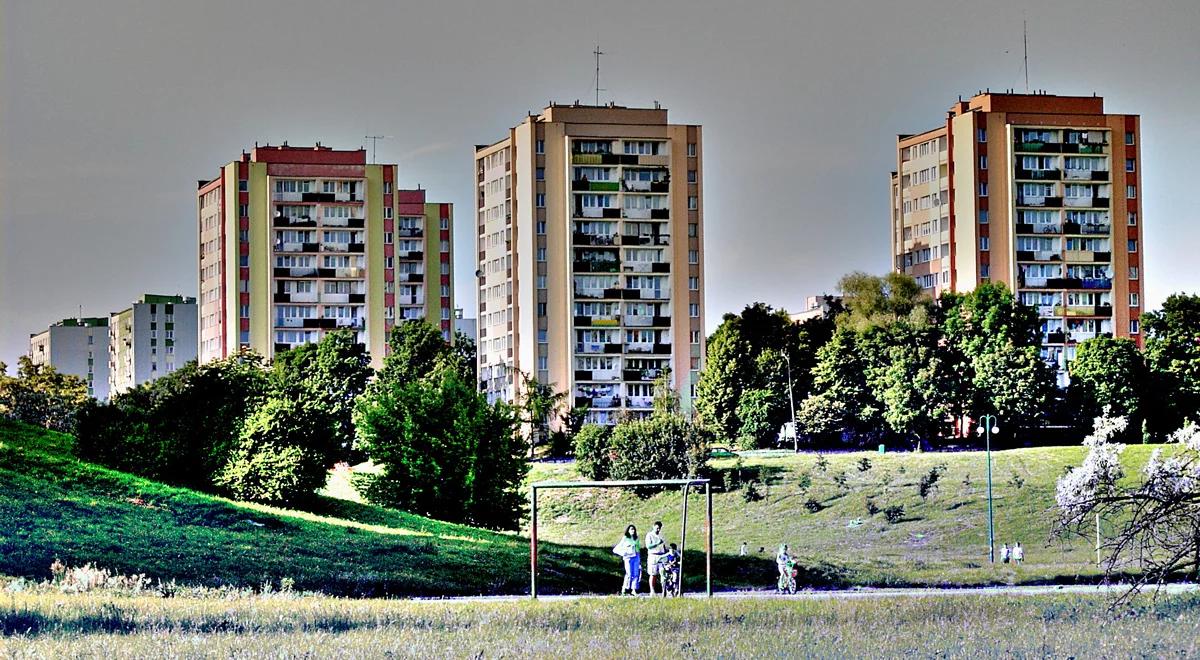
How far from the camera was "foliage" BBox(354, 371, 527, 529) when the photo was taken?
5925 centimetres

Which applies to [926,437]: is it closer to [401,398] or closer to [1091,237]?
[1091,237]

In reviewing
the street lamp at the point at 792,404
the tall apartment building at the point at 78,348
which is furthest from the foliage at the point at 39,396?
the tall apartment building at the point at 78,348

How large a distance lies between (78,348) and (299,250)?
2893cm

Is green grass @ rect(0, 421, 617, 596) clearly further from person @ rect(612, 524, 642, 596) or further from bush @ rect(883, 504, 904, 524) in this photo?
bush @ rect(883, 504, 904, 524)

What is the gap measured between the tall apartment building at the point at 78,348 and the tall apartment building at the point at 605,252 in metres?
39.3

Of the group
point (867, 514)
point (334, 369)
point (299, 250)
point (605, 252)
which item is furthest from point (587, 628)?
point (299, 250)

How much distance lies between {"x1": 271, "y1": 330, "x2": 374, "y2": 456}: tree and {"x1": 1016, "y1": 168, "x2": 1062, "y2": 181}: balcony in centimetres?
3897

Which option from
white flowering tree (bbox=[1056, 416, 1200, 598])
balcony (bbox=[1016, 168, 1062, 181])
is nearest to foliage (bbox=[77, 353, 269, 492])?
white flowering tree (bbox=[1056, 416, 1200, 598])

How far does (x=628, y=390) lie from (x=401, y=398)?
43833 mm

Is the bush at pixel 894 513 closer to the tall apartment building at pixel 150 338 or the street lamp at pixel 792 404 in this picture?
the street lamp at pixel 792 404

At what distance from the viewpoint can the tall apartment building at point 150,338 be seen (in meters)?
137

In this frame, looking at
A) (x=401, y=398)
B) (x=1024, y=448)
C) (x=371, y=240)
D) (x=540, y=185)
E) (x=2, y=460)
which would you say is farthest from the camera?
(x=371, y=240)

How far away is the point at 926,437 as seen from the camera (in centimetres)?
9138

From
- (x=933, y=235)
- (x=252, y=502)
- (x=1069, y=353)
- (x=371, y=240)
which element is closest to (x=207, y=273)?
(x=371, y=240)
